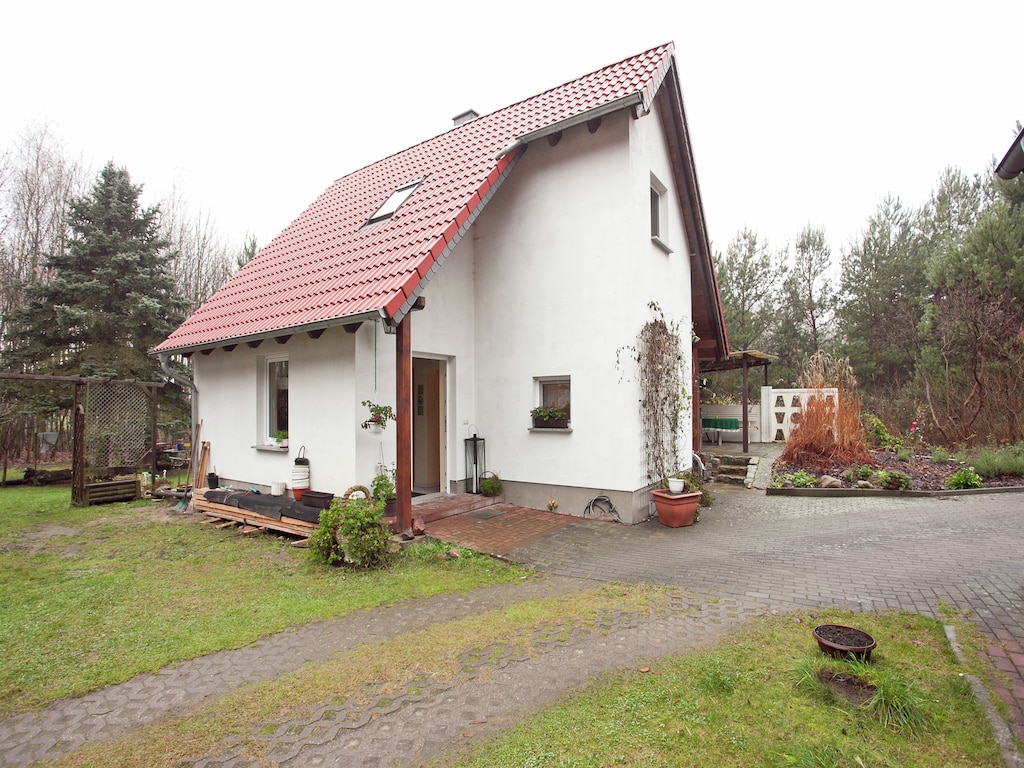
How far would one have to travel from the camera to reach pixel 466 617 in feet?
14.6

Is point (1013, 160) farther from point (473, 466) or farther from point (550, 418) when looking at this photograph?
point (473, 466)

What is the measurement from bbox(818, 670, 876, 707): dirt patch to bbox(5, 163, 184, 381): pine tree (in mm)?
17159

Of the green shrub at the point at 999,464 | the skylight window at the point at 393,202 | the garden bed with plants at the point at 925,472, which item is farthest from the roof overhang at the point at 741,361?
the skylight window at the point at 393,202

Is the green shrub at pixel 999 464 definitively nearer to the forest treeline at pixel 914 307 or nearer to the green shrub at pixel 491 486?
the forest treeline at pixel 914 307

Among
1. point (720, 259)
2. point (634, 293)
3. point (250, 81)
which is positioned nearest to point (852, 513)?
point (634, 293)

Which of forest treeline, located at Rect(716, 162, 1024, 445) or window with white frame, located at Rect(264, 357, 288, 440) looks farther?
forest treeline, located at Rect(716, 162, 1024, 445)

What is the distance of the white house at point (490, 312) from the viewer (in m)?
7.41

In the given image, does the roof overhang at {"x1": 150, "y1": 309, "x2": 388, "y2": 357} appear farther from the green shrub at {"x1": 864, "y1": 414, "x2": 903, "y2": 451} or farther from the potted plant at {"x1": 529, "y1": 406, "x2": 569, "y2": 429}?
the green shrub at {"x1": 864, "y1": 414, "x2": 903, "y2": 451}

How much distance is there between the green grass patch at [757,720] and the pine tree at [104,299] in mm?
16305

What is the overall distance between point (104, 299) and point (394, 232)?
12769mm

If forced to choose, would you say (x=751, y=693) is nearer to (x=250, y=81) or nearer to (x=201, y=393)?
(x=201, y=393)

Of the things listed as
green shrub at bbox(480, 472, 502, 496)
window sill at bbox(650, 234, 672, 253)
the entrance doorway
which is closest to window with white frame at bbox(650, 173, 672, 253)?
window sill at bbox(650, 234, 672, 253)

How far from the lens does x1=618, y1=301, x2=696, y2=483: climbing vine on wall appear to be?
8180 millimetres

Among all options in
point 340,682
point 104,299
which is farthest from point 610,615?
point 104,299
